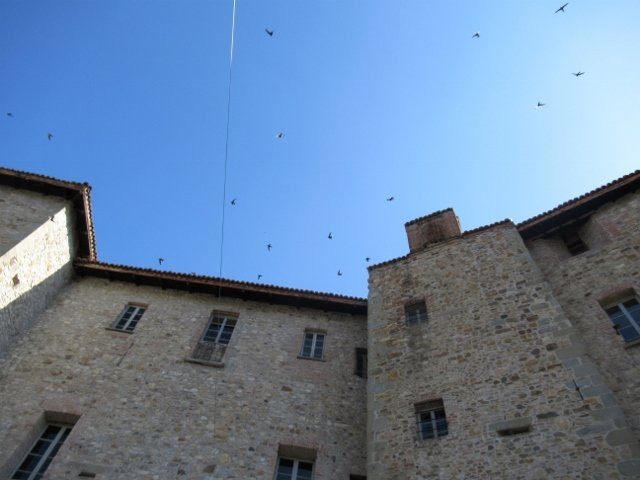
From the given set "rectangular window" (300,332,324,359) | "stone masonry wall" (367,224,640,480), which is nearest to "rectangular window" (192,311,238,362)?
"rectangular window" (300,332,324,359)

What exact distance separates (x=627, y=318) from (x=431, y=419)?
4.90 metres

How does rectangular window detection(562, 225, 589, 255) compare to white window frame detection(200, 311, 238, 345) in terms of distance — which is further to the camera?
white window frame detection(200, 311, 238, 345)

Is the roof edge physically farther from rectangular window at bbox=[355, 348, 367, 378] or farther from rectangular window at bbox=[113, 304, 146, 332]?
rectangular window at bbox=[355, 348, 367, 378]

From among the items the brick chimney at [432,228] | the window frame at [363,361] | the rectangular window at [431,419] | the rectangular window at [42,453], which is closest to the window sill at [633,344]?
the rectangular window at [431,419]

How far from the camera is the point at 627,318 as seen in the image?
9523 millimetres

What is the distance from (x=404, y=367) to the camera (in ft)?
33.1

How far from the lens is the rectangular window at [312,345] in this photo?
40.9 feet

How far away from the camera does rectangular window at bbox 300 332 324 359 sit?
40.9ft

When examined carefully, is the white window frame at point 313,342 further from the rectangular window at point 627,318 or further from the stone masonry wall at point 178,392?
the rectangular window at point 627,318

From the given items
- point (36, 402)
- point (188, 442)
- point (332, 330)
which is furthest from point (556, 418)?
point (36, 402)

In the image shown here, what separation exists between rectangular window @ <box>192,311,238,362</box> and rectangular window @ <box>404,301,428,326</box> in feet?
17.0

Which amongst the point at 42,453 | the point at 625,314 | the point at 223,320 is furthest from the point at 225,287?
the point at 625,314

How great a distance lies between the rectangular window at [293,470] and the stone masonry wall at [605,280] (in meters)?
6.54

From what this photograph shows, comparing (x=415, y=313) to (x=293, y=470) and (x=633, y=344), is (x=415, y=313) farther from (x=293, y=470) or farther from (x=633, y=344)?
(x=293, y=470)
